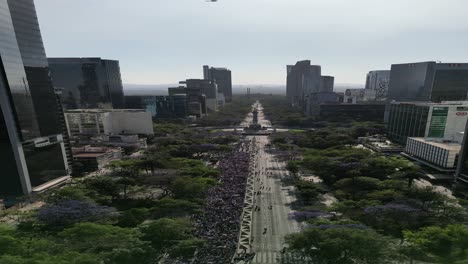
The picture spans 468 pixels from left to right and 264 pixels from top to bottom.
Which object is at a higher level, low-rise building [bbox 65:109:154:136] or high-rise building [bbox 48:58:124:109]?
high-rise building [bbox 48:58:124:109]

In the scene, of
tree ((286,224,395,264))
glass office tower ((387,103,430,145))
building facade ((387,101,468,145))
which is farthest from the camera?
glass office tower ((387,103,430,145))

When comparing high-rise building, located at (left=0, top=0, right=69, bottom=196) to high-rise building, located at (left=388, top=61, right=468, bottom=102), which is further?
high-rise building, located at (left=388, top=61, right=468, bottom=102)

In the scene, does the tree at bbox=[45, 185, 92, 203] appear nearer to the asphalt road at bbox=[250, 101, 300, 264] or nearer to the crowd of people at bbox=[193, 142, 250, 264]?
the crowd of people at bbox=[193, 142, 250, 264]

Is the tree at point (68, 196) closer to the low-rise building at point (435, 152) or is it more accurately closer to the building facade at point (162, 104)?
the low-rise building at point (435, 152)

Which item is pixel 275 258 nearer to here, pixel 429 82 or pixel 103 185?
pixel 103 185

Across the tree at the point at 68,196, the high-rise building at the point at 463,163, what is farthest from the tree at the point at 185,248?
the high-rise building at the point at 463,163

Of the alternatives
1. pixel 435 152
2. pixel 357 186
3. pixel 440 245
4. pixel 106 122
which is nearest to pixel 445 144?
pixel 435 152

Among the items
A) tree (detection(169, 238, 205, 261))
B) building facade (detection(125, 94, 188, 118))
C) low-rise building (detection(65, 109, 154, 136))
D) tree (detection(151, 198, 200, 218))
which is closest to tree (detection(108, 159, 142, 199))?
tree (detection(151, 198, 200, 218))
